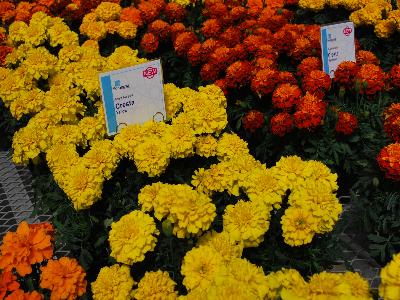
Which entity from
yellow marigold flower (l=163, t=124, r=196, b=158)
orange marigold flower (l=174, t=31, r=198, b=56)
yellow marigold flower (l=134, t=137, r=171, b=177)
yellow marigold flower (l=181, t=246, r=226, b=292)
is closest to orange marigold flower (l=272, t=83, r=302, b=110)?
yellow marigold flower (l=163, t=124, r=196, b=158)

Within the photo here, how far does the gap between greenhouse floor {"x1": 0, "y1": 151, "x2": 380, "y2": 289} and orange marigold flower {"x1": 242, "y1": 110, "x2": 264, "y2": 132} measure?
804mm

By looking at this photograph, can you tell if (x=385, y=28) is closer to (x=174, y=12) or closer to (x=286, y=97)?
(x=286, y=97)

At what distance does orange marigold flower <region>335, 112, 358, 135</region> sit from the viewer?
9.25 feet

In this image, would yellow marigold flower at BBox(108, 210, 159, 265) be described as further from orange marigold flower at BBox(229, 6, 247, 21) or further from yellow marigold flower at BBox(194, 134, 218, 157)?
orange marigold flower at BBox(229, 6, 247, 21)

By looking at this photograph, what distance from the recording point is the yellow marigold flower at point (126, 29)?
421 cm

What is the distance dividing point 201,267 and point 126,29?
113 inches

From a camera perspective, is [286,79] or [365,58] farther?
[365,58]

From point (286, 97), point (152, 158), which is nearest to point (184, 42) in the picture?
point (286, 97)

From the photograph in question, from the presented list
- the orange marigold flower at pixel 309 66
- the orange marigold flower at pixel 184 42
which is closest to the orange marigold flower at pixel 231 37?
the orange marigold flower at pixel 184 42

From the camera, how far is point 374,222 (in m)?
2.58

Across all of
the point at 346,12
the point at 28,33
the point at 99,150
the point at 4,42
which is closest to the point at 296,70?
the point at 346,12

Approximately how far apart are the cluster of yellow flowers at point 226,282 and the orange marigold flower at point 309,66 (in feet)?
5.47

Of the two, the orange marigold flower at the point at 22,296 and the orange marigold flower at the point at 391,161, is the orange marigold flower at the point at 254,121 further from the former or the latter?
the orange marigold flower at the point at 22,296

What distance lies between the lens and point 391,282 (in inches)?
57.0
